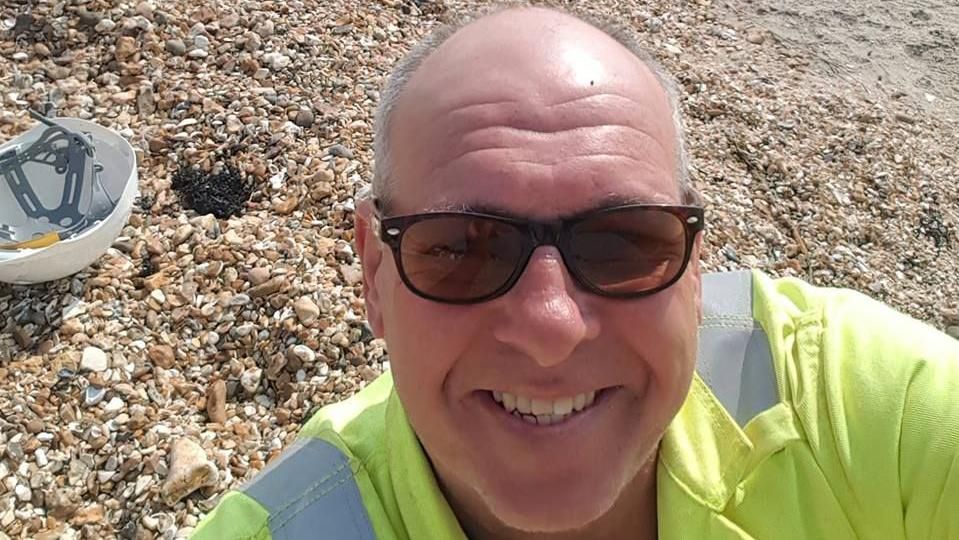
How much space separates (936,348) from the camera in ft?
5.43

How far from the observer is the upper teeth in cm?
159

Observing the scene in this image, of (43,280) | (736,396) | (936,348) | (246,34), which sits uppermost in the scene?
(936,348)

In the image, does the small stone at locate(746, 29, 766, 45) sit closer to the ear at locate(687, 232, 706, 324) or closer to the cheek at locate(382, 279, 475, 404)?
the ear at locate(687, 232, 706, 324)

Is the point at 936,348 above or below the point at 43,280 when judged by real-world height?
above

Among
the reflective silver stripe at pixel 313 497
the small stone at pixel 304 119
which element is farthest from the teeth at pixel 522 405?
the small stone at pixel 304 119

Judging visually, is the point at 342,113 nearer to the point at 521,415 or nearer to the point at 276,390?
the point at 276,390

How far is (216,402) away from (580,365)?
87.7 inches

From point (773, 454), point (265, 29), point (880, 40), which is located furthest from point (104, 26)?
point (880, 40)

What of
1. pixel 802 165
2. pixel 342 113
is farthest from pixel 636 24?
pixel 342 113

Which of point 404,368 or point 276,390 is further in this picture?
point 276,390

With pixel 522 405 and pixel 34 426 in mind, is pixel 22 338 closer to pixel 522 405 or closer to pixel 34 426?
pixel 34 426

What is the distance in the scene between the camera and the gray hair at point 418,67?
1745mm

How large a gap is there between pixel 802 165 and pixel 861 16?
198cm

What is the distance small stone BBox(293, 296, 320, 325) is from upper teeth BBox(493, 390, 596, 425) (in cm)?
219
